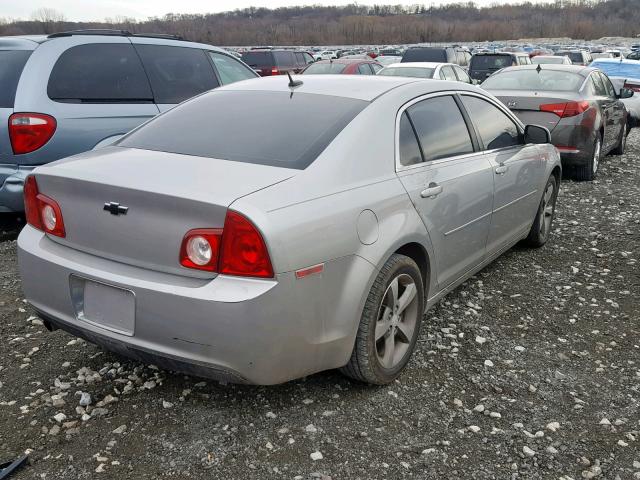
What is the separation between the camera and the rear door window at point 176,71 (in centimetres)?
586

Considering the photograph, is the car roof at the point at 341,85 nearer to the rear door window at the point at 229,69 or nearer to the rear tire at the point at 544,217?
the rear tire at the point at 544,217

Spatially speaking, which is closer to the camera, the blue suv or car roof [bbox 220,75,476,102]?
car roof [bbox 220,75,476,102]

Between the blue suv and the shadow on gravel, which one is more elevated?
the blue suv

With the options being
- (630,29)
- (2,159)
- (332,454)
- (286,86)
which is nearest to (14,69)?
(2,159)

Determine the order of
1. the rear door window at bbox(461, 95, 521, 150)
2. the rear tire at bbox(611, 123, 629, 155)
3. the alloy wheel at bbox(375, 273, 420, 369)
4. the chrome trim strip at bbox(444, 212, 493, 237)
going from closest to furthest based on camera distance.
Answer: the alloy wheel at bbox(375, 273, 420, 369) → the chrome trim strip at bbox(444, 212, 493, 237) → the rear door window at bbox(461, 95, 521, 150) → the rear tire at bbox(611, 123, 629, 155)

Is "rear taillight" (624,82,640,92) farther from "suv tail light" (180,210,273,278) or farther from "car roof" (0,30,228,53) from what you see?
"suv tail light" (180,210,273,278)

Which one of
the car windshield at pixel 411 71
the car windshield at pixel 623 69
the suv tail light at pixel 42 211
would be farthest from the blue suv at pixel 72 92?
the car windshield at pixel 623 69

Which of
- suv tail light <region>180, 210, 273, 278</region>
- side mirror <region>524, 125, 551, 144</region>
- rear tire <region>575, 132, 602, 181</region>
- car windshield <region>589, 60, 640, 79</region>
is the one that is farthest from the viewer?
car windshield <region>589, 60, 640, 79</region>

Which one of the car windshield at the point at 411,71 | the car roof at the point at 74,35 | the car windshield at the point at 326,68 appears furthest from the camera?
the car windshield at the point at 326,68

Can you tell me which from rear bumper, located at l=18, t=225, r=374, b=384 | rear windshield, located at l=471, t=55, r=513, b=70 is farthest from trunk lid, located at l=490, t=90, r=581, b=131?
rear windshield, located at l=471, t=55, r=513, b=70

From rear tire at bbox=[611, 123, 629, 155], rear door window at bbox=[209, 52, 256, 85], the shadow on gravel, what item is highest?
rear door window at bbox=[209, 52, 256, 85]

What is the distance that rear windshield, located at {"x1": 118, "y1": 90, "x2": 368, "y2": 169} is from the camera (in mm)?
2883

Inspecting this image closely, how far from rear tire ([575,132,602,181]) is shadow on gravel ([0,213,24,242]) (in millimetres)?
7122

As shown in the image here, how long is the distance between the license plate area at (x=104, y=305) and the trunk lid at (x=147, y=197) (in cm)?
14
